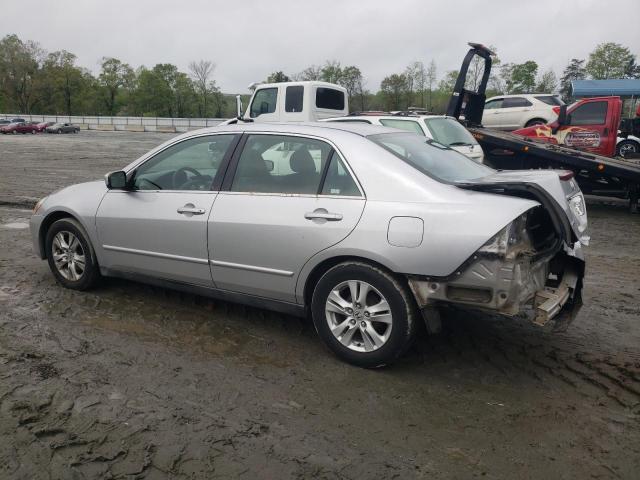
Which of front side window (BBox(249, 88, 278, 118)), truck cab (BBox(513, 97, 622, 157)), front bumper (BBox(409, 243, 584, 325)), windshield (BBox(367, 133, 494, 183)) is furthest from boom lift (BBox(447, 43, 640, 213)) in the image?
front bumper (BBox(409, 243, 584, 325))

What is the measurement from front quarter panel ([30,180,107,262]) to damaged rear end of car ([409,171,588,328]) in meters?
2.97

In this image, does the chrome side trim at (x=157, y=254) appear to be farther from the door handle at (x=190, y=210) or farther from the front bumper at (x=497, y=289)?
the front bumper at (x=497, y=289)

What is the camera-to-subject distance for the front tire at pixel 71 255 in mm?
4918

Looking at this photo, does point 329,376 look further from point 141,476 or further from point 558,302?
point 558,302

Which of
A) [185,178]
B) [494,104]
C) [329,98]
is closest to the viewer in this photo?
[185,178]

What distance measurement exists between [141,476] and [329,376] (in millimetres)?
1345

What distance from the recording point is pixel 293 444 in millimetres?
2781

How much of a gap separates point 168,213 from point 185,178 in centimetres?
37

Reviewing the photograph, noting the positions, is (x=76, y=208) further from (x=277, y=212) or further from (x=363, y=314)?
(x=363, y=314)

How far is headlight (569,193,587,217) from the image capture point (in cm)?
363

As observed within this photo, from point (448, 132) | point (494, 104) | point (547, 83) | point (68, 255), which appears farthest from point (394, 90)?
point (68, 255)

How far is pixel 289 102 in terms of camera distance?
13.3 meters

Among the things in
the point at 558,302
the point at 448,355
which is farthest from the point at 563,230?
the point at 448,355

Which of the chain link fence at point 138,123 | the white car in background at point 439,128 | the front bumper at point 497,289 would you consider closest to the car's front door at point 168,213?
the front bumper at point 497,289
